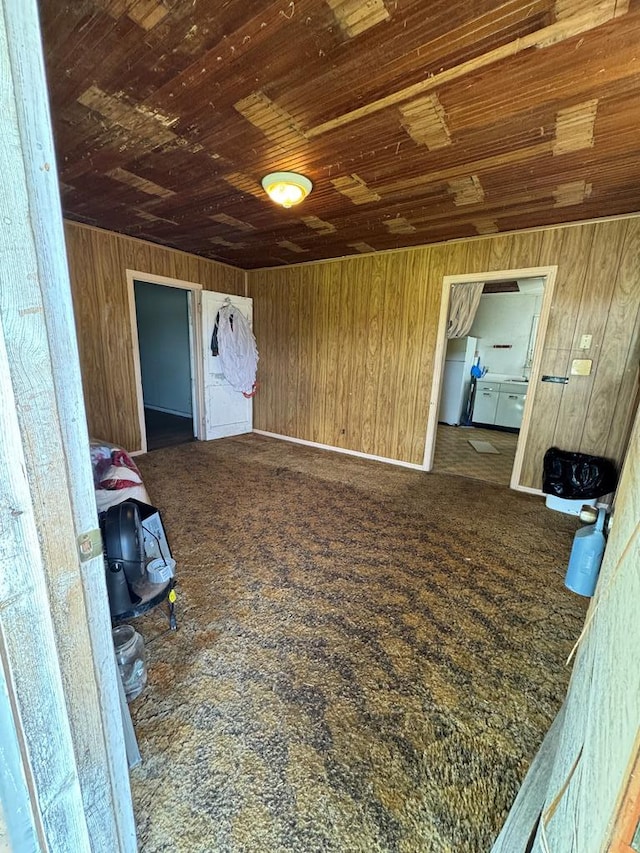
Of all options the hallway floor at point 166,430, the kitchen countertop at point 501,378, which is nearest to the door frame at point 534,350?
the kitchen countertop at point 501,378

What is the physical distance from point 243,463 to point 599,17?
373 centimetres

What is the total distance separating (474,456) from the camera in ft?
14.6

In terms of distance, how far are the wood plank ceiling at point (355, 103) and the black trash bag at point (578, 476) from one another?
1.95 m

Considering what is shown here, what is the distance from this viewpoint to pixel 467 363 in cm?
622

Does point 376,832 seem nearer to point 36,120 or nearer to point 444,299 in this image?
point 36,120

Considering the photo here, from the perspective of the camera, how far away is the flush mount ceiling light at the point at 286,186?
7.01 feet

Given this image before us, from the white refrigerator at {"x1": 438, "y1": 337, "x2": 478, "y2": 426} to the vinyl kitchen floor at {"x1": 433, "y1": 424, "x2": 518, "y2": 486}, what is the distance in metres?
0.43

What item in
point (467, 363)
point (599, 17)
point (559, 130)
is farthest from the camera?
point (467, 363)

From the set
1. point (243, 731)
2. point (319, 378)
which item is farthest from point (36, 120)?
point (319, 378)

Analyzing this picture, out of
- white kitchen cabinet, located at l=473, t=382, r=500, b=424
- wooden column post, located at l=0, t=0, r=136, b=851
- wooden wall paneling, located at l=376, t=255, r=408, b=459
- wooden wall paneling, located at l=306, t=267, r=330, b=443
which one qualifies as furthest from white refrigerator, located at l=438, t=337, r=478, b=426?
wooden column post, located at l=0, t=0, r=136, b=851

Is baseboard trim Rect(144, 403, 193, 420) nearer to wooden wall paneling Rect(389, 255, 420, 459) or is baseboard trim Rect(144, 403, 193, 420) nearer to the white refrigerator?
wooden wall paneling Rect(389, 255, 420, 459)

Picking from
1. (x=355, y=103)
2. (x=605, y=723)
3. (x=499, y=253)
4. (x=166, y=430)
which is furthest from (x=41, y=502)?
(x=166, y=430)

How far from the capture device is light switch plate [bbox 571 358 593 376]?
9.50 ft

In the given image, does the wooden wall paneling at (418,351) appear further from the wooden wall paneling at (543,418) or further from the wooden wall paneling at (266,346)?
the wooden wall paneling at (266,346)
